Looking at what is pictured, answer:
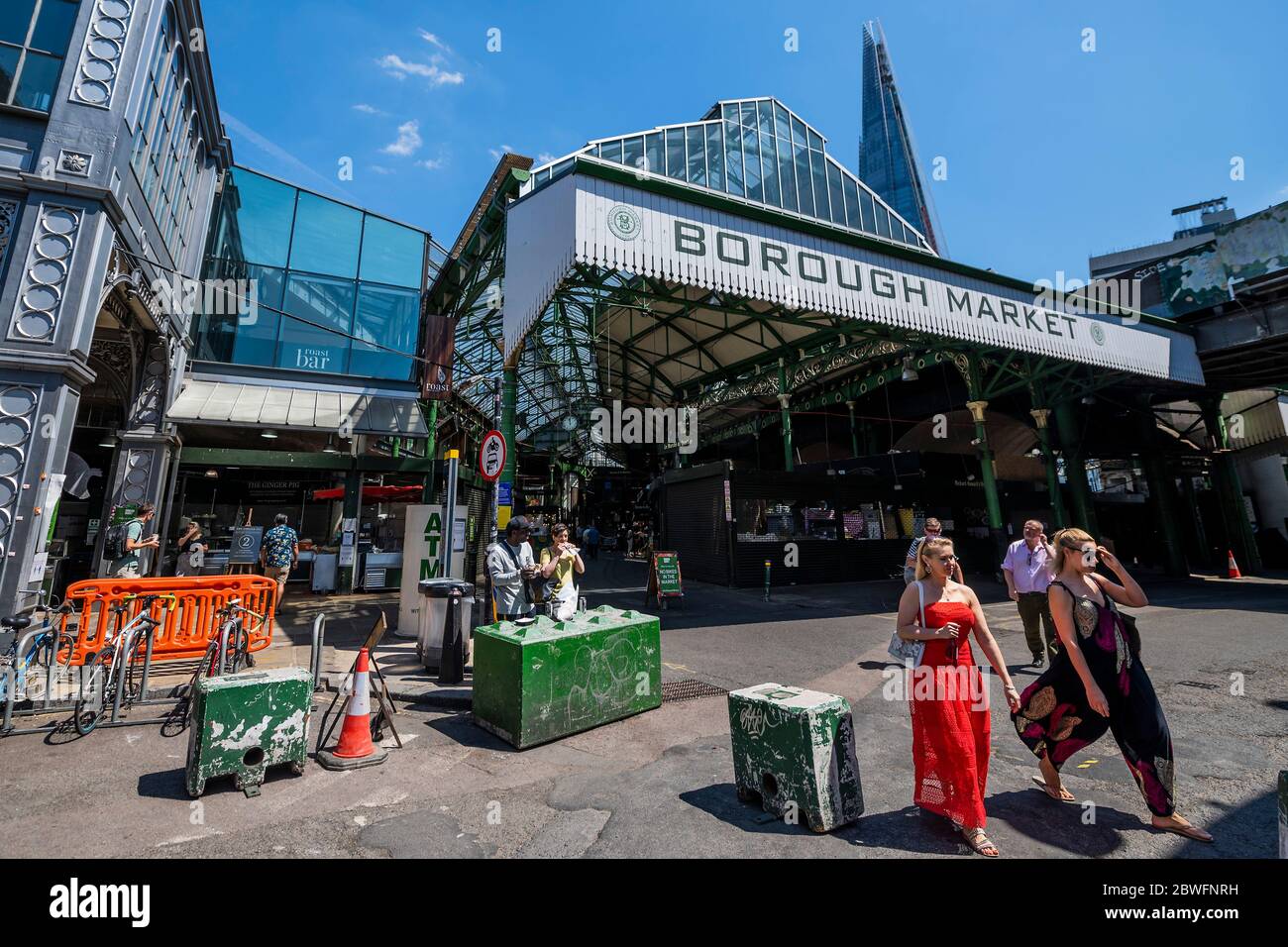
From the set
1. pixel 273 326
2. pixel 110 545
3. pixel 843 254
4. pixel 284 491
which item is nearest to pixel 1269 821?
pixel 843 254

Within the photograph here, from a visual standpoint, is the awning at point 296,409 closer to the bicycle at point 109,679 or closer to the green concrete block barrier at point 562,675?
the bicycle at point 109,679

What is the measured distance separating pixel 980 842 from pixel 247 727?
486 cm

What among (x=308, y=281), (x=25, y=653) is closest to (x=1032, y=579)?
(x=25, y=653)

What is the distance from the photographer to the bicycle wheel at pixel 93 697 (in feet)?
15.8

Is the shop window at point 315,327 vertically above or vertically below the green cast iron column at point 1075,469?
above

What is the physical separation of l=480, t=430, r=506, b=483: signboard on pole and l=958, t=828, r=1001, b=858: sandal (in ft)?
22.0

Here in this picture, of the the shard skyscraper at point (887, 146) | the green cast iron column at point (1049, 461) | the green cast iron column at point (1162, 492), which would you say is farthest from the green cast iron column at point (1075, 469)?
the the shard skyscraper at point (887, 146)

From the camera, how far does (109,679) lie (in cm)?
556

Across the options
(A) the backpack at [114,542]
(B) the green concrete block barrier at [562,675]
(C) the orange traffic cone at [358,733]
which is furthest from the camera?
A: (A) the backpack at [114,542]

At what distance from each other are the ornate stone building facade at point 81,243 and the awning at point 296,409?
1.09 meters

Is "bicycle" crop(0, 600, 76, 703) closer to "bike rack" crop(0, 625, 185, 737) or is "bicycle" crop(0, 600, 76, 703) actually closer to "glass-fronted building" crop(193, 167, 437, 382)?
"bike rack" crop(0, 625, 185, 737)

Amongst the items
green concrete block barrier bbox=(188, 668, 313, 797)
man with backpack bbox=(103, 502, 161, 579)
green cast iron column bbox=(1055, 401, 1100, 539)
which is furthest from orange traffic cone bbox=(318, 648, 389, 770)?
green cast iron column bbox=(1055, 401, 1100, 539)

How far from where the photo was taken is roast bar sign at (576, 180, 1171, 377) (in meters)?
8.05
